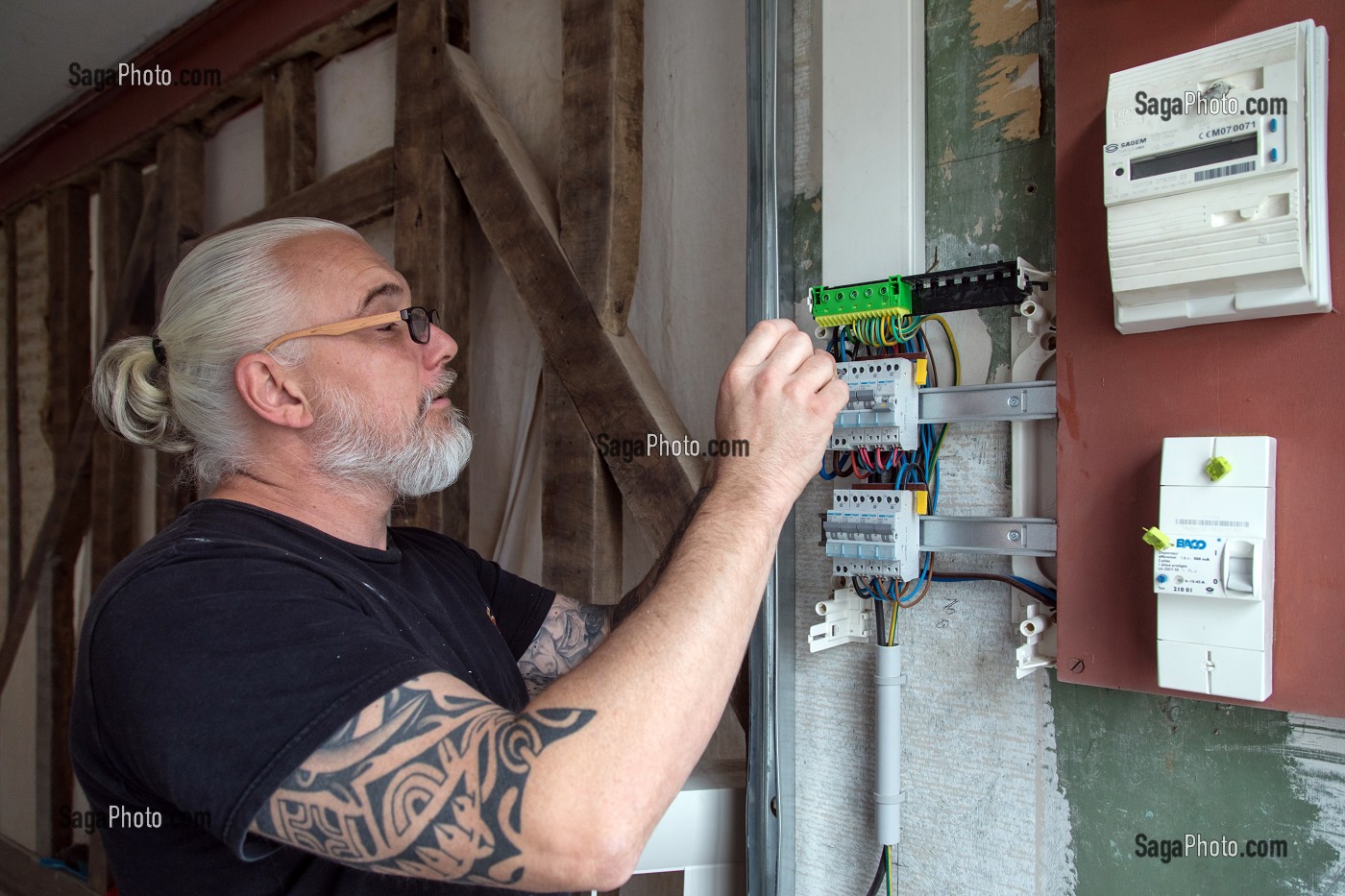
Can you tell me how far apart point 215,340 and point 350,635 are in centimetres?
58

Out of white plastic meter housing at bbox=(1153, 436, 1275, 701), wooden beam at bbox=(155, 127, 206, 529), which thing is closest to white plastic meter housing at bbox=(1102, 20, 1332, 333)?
white plastic meter housing at bbox=(1153, 436, 1275, 701)

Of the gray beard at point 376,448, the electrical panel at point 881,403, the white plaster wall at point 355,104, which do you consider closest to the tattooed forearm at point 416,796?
the gray beard at point 376,448

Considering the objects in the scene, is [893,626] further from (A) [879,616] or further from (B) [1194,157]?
(B) [1194,157]

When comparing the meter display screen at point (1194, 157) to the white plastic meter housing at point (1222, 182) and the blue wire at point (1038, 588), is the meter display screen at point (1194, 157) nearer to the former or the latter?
the white plastic meter housing at point (1222, 182)

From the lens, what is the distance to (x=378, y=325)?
1.16m

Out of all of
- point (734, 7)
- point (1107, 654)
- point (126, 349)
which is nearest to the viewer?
point (1107, 654)

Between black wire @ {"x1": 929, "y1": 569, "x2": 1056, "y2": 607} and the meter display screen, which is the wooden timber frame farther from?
the meter display screen

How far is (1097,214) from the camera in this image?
3.23 ft

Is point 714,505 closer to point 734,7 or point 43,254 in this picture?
point 734,7

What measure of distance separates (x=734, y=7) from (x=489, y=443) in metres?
1.10

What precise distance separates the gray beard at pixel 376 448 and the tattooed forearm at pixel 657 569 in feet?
1.04

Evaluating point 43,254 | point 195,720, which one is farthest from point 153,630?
point 43,254

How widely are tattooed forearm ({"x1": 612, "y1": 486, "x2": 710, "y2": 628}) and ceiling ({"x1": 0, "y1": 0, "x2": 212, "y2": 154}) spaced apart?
2.38 m

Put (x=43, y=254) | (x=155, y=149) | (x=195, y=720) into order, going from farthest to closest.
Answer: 1. (x=43, y=254)
2. (x=155, y=149)
3. (x=195, y=720)
